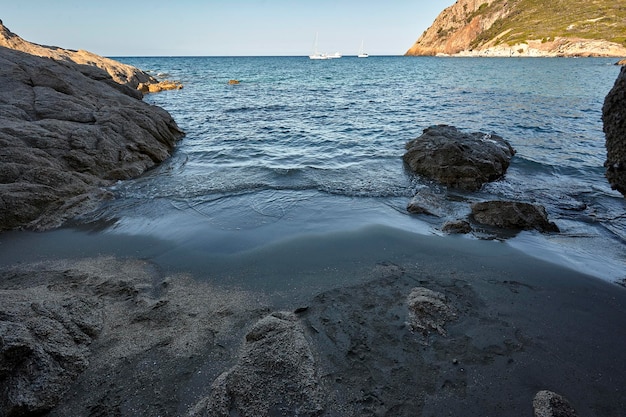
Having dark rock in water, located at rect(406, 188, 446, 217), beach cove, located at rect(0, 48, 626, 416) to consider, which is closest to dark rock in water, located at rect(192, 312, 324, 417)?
beach cove, located at rect(0, 48, 626, 416)

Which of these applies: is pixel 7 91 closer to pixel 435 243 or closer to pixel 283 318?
pixel 283 318

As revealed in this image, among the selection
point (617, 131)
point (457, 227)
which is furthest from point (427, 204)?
point (617, 131)

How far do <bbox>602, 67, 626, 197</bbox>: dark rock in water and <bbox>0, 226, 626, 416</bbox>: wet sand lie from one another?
176cm

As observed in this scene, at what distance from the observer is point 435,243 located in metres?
6.42

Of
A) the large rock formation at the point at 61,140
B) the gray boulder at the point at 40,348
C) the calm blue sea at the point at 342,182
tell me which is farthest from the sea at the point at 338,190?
the gray boulder at the point at 40,348

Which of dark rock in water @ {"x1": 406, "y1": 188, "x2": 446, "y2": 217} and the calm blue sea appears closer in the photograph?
the calm blue sea

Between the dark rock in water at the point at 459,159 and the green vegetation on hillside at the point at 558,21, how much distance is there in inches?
4792

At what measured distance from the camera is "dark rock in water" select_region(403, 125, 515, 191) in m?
10.2

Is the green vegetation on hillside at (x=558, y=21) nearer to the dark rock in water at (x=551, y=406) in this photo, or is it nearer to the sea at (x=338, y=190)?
the sea at (x=338, y=190)

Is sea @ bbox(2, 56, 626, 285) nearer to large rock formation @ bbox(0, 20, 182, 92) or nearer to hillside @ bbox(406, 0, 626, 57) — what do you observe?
large rock formation @ bbox(0, 20, 182, 92)

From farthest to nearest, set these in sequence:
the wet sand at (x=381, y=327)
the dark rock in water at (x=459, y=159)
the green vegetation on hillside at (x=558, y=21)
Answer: the green vegetation on hillside at (x=558, y=21)
the dark rock in water at (x=459, y=159)
the wet sand at (x=381, y=327)

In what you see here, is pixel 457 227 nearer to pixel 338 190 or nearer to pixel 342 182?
pixel 338 190

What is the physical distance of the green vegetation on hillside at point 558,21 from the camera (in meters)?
107

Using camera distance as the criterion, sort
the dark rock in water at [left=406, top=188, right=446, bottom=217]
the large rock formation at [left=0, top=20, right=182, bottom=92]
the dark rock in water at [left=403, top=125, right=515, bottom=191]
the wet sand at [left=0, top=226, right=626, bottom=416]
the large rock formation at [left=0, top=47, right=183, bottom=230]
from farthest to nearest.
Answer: the large rock formation at [left=0, top=20, right=182, bottom=92] < the dark rock in water at [left=403, top=125, right=515, bottom=191] < the dark rock in water at [left=406, top=188, right=446, bottom=217] < the large rock formation at [left=0, top=47, right=183, bottom=230] < the wet sand at [left=0, top=226, right=626, bottom=416]
